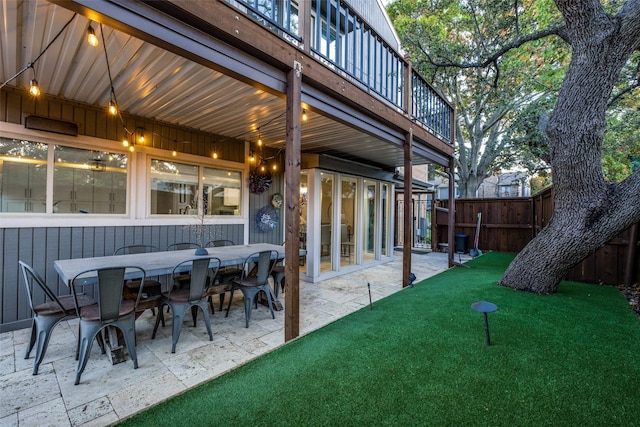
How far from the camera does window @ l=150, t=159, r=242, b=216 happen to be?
14.8 ft

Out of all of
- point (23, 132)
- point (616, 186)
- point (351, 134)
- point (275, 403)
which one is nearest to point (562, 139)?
point (616, 186)

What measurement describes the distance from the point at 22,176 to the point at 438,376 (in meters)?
4.90

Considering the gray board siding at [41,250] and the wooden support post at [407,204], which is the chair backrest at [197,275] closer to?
the gray board siding at [41,250]

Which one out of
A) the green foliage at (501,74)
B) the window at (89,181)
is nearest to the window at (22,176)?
the window at (89,181)

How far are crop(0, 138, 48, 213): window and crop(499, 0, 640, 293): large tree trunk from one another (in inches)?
266

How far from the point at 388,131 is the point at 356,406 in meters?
3.74

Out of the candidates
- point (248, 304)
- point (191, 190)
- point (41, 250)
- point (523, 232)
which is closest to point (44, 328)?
point (41, 250)

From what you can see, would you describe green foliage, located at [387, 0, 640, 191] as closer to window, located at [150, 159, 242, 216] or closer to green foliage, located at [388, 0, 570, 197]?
green foliage, located at [388, 0, 570, 197]

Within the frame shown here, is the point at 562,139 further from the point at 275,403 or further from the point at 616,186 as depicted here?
the point at 275,403

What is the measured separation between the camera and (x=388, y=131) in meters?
4.47

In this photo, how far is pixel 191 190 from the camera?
193 inches

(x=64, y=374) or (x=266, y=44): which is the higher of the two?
(x=266, y=44)

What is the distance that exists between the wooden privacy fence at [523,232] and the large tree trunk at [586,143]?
1225 millimetres

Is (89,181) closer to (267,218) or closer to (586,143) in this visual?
(267,218)
